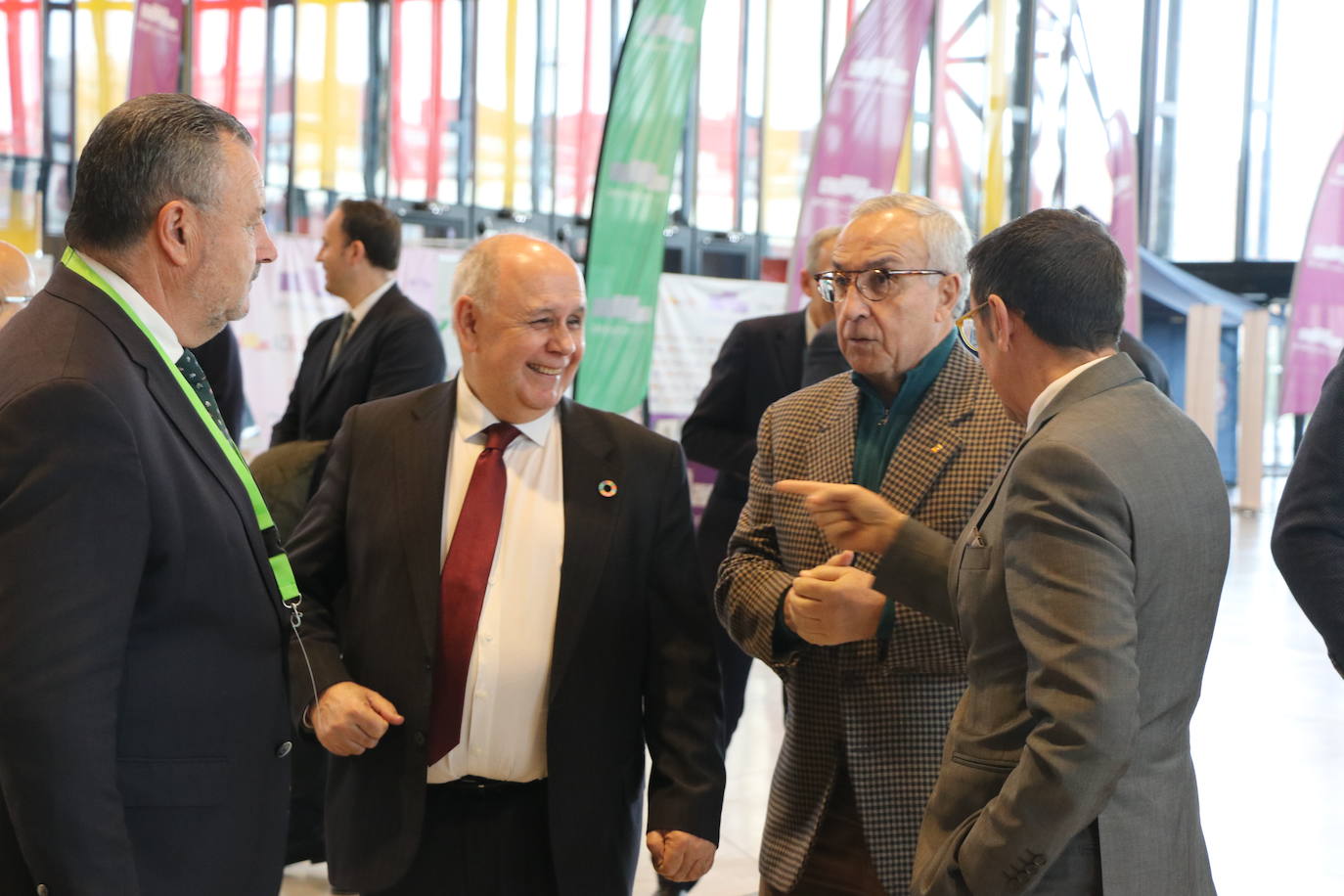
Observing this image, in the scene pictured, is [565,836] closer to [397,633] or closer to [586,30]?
[397,633]

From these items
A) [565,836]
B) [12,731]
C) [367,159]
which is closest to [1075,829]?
[565,836]

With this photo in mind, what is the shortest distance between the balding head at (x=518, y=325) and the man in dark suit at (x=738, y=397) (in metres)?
1.66

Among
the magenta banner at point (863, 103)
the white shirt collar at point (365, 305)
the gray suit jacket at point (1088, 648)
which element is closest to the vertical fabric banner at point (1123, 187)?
the magenta banner at point (863, 103)

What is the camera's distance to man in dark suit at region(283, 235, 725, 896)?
211cm

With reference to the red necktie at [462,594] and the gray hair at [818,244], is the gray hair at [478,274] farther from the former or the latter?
the gray hair at [818,244]

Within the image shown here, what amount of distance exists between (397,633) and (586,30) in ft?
46.4

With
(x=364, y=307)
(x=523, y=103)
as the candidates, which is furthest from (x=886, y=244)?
(x=523, y=103)

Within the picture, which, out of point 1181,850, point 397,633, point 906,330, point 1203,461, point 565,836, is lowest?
point 565,836

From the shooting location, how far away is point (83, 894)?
1403mm

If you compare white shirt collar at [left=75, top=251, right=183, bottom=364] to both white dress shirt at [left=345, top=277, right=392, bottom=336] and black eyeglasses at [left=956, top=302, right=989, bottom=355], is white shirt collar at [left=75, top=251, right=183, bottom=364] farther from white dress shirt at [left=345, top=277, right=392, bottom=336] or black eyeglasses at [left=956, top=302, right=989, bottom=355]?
white dress shirt at [left=345, top=277, right=392, bottom=336]

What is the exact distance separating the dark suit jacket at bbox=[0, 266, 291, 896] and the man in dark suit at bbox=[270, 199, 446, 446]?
2.21 m

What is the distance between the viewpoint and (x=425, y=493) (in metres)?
2.19

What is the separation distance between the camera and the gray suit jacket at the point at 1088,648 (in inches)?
62.1

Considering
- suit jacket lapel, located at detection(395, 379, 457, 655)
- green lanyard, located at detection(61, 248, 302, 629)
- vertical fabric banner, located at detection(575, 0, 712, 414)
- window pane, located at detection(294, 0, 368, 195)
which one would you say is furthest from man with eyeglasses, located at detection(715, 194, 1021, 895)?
window pane, located at detection(294, 0, 368, 195)
